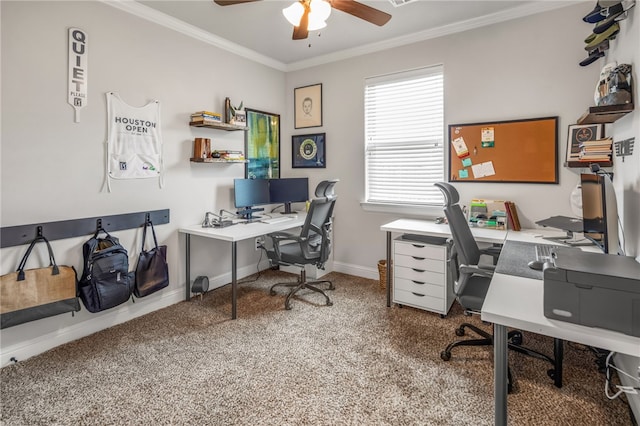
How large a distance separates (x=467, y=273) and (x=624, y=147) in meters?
1.16

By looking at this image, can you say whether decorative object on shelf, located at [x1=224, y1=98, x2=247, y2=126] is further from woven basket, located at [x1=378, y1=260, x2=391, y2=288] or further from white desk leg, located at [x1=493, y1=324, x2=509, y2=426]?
white desk leg, located at [x1=493, y1=324, x2=509, y2=426]

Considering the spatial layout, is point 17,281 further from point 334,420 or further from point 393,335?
point 393,335

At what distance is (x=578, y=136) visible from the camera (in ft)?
8.79

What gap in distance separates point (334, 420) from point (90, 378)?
1542mm

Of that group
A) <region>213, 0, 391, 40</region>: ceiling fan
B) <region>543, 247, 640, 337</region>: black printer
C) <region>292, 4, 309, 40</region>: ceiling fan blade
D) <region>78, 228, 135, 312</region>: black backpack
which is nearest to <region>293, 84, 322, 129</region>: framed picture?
<region>292, 4, 309, 40</region>: ceiling fan blade

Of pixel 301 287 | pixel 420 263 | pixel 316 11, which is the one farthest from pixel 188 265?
pixel 316 11

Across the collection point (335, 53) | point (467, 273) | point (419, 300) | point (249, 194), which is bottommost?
point (419, 300)

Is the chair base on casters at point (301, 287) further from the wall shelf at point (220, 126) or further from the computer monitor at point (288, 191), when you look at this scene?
the wall shelf at point (220, 126)

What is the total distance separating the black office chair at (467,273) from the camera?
202cm

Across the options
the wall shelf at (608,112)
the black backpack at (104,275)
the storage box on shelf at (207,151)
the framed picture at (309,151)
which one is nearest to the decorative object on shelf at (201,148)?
the storage box on shelf at (207,151)

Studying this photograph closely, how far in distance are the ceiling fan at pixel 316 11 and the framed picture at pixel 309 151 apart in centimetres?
181

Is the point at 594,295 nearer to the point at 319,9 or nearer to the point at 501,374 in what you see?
the point at 501,374

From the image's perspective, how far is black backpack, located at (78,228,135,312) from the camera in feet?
8.06

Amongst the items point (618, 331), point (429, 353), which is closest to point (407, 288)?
point (429, 353)
